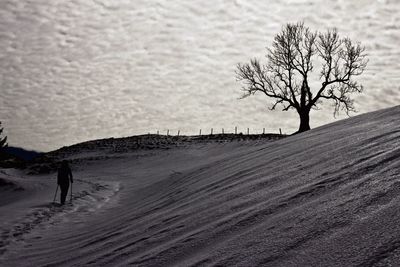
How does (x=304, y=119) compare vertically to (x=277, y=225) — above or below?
above

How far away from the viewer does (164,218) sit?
594cm

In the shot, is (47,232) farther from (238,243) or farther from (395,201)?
(395,201)

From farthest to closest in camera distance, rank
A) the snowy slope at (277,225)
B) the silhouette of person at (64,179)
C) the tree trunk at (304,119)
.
→ the tree trunk at (304,119), the silhouette of person at (64,179), the snowy slope at (277,225)

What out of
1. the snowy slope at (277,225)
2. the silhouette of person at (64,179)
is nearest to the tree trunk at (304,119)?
the silhouette of person at (64,179)

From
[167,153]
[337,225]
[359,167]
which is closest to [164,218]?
[359,167]

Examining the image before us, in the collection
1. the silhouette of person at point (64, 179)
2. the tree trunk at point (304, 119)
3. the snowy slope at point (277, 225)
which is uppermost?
the tree trunk at point (304, 119)

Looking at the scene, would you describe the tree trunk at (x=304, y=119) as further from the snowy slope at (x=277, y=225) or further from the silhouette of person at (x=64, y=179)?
the snowy slope at (x=277, y=225)

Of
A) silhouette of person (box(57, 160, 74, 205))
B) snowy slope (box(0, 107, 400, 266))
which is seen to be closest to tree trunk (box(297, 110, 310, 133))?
silhouette of person (box(57, 160, 74, 205))

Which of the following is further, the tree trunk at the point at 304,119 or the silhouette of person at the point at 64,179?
the tree trunk at the point at 304,119

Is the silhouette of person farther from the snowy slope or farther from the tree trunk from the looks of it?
the tree trunk

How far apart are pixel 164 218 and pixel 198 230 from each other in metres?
1.72

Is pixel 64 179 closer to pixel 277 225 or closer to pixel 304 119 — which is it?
pixel 277 225

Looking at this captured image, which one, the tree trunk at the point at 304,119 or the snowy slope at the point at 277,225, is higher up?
the tree trunk at the point at 304,119

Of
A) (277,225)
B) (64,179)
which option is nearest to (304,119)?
(64,179)
